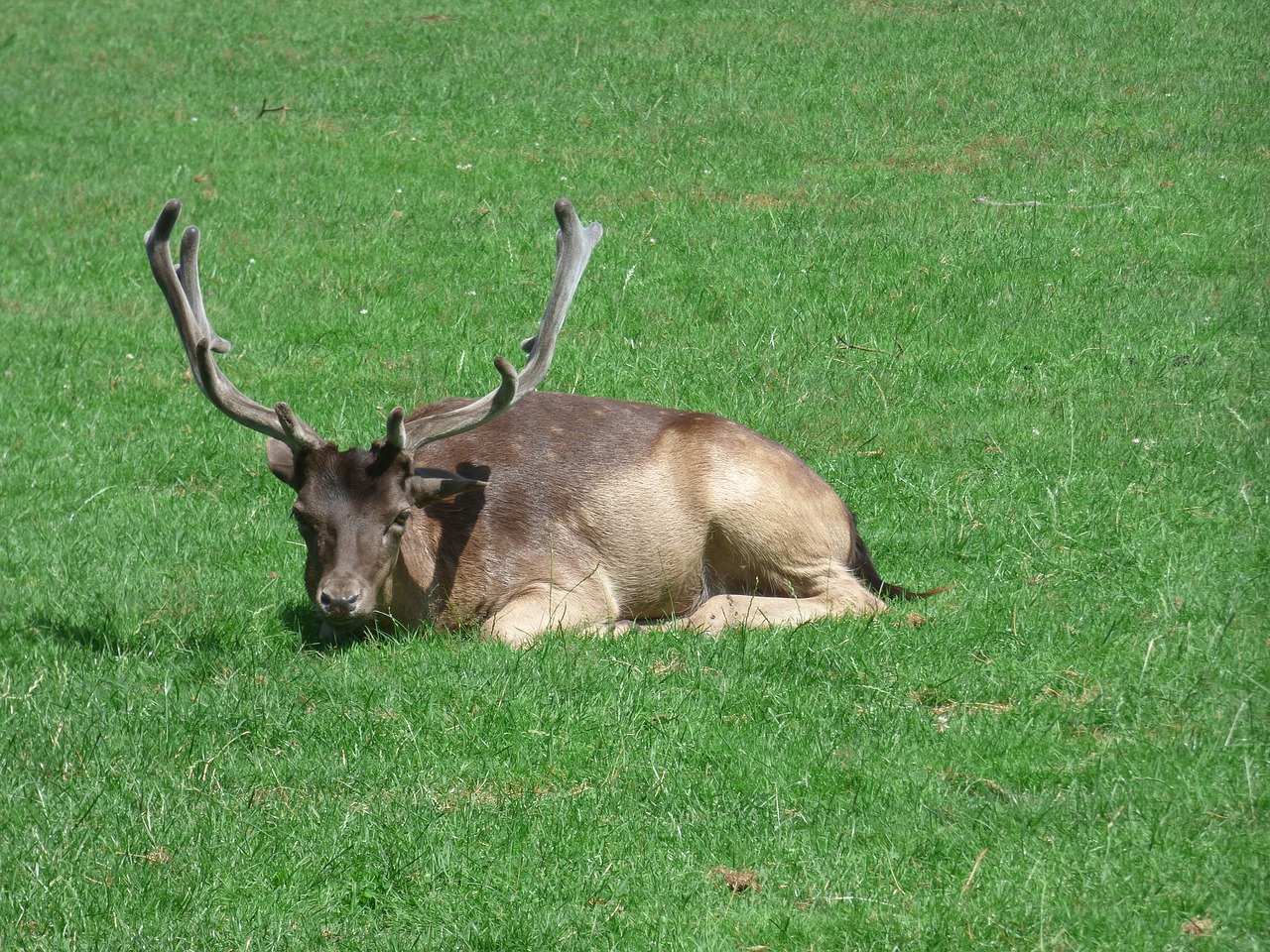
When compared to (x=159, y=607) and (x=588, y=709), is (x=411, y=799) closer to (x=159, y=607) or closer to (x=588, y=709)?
(x=588, y=709)

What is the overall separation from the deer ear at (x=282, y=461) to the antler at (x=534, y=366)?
22.5 inches

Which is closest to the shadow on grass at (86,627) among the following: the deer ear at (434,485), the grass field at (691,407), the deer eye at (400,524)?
the grass field at (691,407)

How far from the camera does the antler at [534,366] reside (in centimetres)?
691

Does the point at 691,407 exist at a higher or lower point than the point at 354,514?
lower

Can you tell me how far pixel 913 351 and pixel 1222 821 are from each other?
593 cm

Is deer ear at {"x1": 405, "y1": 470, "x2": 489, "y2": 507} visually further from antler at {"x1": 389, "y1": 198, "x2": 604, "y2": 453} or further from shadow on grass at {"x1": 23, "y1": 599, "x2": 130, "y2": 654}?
shadow on grass at {"x1": 23, "y1": 599, "x2": 130, "y2": 654}

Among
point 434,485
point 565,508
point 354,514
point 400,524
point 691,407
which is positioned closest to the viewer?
point 354,514

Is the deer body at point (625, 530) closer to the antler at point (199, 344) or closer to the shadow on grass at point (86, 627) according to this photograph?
the antler at point (199, 344)

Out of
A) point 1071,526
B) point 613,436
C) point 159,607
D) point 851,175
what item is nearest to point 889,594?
point 1071,526

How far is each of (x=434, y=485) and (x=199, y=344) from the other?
1.27 m

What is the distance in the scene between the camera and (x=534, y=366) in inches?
288

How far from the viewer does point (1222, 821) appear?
4.78 m

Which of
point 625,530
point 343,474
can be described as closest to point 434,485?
point 343,474

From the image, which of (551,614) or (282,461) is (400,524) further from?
(551,614)
